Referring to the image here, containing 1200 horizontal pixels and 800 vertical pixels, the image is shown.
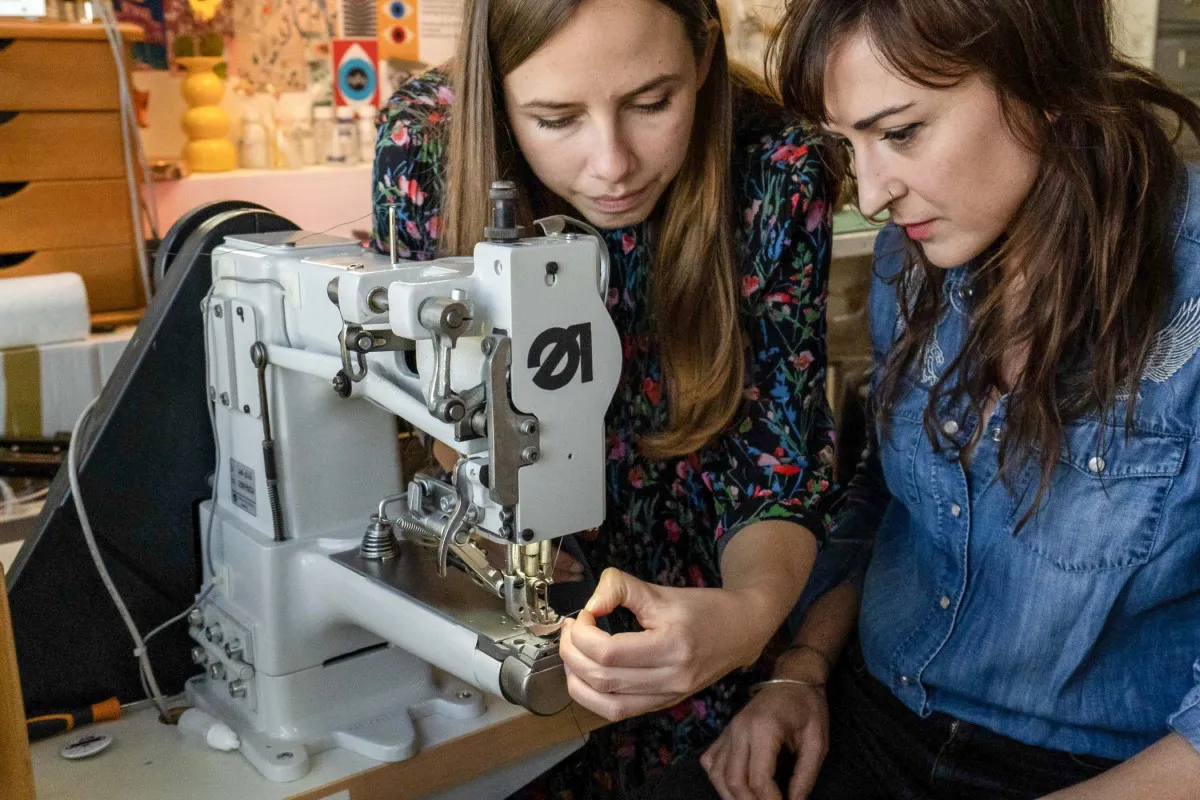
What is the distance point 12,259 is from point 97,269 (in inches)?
5.5

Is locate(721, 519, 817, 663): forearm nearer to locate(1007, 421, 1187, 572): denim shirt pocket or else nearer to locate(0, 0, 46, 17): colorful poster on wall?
locate(1007, 421, 1187, 572): denim shirt pocket

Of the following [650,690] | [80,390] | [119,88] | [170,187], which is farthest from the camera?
[170,187]

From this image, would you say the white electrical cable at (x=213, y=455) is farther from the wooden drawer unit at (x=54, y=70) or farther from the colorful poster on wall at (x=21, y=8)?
the colorful poster on wall at (x=21, y=8)

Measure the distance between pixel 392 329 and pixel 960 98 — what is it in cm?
54

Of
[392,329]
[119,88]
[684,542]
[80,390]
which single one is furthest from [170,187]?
[392,329]

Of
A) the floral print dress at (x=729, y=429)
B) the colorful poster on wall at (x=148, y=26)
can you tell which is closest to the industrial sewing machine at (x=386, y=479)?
the floral print dress at (x=729, y=429)

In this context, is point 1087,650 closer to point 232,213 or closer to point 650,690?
point 650,690

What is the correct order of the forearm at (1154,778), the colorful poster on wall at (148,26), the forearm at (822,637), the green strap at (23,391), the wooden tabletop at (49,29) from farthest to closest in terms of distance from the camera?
the colorful poster on wall at (148,26), the wooden tabletop at (49,29), the green strap at (23,391), the forearm at (822,637), the forearm at (1154,778)

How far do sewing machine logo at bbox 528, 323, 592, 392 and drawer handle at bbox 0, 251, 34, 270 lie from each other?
1387 millimetres

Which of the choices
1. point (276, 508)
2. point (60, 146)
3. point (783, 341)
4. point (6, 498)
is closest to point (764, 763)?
point (783, 341)

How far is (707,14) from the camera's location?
1199mm

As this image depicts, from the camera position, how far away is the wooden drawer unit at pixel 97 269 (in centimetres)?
191

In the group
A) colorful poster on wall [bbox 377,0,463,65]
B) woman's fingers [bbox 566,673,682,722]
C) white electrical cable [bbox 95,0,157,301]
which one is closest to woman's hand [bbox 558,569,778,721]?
woman's fingers [bbox 566,673,682,722]

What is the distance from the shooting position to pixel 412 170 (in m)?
1.32
